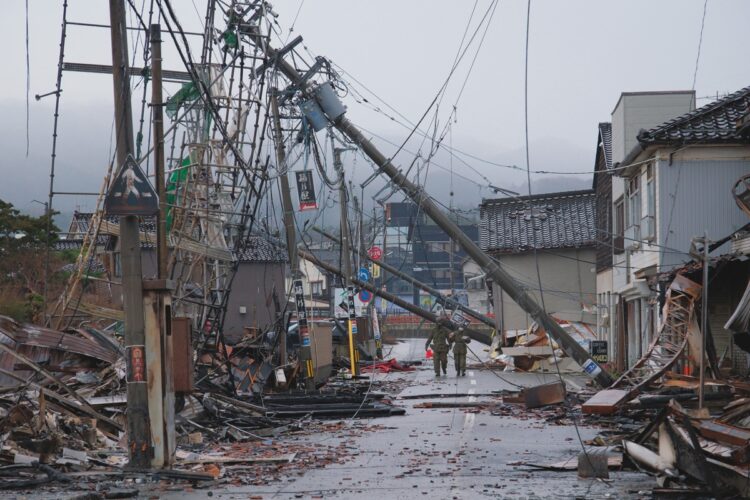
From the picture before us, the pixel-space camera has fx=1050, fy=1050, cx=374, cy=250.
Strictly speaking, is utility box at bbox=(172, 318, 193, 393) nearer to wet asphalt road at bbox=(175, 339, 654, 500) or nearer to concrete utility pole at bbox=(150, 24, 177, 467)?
concrete utility pole at bbox=(150, 24, 177, 467)

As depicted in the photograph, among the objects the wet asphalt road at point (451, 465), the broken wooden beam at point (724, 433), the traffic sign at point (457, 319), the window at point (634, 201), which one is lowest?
the wet asphalt road at point (451, 465)

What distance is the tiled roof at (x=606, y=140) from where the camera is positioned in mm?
42662

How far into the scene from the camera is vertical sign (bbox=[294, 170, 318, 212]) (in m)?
33.4

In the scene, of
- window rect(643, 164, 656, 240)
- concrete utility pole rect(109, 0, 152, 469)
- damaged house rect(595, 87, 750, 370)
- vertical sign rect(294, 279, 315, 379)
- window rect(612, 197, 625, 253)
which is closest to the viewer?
concrete utility pole rect(109, 0, 152, 469)

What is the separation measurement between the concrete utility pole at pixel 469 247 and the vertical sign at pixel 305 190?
24.2 feet

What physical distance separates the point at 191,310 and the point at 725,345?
53.3 feet

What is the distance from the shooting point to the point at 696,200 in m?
29.5

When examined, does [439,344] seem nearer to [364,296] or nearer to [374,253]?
[364,296]

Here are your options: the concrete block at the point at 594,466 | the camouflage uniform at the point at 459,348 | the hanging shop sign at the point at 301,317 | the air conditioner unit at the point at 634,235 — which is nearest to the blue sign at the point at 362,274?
the camouflage uniform at the point at 459,348

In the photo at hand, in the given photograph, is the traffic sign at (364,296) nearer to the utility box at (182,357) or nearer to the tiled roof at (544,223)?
the tiled roof at (544,223)

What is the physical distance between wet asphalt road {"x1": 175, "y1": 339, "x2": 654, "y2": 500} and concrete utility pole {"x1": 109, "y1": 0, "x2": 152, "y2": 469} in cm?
232

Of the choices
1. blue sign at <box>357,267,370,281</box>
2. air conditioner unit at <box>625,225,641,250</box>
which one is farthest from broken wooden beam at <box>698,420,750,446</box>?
blue sign at <box>357,267,370,281</box>

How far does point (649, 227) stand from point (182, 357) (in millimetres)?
19295

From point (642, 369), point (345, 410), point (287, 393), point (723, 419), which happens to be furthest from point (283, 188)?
point (723, 419)
